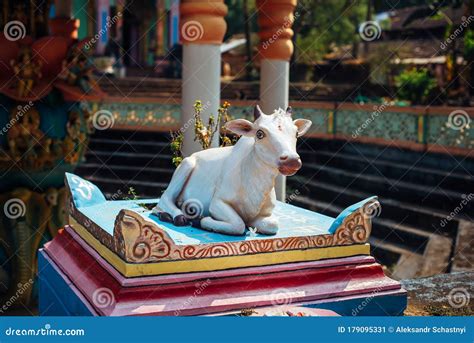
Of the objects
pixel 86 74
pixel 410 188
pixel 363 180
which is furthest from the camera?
pixel 363 180

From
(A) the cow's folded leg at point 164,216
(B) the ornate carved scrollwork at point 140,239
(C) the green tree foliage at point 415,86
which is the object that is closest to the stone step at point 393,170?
(C) the green tree foliage at point 415,86

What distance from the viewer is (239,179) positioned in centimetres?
312

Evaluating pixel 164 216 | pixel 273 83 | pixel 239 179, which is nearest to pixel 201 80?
pixel 273 83

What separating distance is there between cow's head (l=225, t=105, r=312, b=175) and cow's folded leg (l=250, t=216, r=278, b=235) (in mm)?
304

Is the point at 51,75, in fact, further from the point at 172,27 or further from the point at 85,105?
the point at 172,27

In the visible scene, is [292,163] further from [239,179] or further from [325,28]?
[325,28]

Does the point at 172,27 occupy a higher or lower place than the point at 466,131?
higher

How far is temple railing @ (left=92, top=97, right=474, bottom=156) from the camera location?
910 cm

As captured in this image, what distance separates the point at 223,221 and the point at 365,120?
8.11 meters

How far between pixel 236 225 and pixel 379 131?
25.9 ft

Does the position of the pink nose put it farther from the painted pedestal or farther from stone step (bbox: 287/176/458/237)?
stone step (bbox: 287/176/458/237)

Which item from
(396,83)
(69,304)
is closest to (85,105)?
(69,304)

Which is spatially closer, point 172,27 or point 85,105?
point 85,105

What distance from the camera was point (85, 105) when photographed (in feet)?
23.4
